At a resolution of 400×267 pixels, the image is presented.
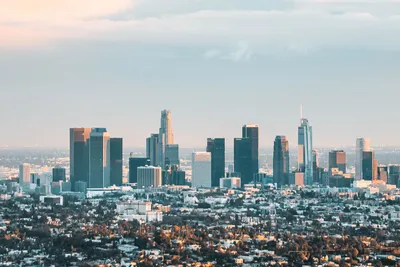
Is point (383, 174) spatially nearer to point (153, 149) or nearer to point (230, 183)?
point (230, 183)

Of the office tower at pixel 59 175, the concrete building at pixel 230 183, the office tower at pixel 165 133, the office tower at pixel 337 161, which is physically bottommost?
the concrete building at pixel 230 183

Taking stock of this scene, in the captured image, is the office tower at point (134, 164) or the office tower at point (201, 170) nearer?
the office tower at point (201, 170)

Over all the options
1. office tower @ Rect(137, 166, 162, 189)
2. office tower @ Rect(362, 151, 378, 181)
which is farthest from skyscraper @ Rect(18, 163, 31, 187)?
office tower @ Rect(362, 151, 378, 181)

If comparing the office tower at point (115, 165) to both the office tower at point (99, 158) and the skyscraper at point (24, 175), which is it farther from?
the skyscraper at point (24, 175)

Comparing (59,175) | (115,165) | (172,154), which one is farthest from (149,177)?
(172,154)

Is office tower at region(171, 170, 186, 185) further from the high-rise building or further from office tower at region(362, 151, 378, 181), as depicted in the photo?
office tower at region(362, 151, 378, 181)

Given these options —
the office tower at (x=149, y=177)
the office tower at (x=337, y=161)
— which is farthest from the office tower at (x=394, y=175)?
the office tower at (x=149, y=177)

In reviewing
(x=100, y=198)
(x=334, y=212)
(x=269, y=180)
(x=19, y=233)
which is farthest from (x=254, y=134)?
(x=19, y=233)
